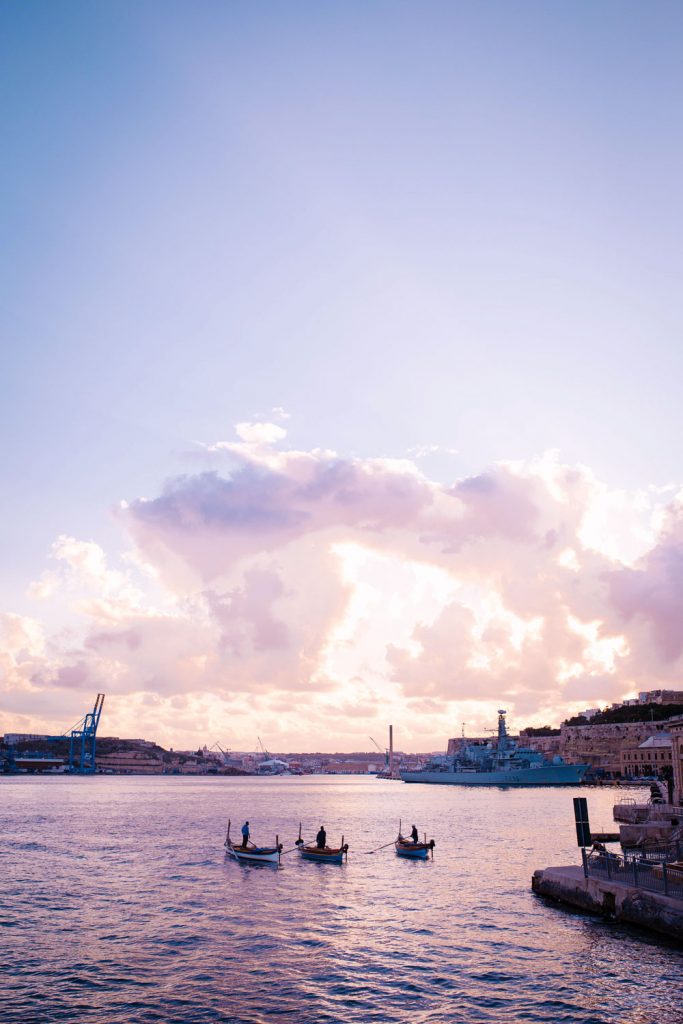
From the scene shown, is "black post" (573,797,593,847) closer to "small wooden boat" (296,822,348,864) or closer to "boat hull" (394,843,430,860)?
"small wooden boat" (296,822,348,864)

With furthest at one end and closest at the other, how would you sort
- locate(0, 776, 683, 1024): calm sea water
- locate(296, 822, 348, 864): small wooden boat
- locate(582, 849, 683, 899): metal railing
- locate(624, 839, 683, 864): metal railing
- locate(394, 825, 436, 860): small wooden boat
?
locate(394, 825, 436, 860): small wooden boat
locate(296, 822, 348, 864): small wooden boat
locate(624, 839, 683, 864): metal railing
locate(582, 849, 683, 899): metal railing
locate(0, 776, 683, 1024): calm sea water

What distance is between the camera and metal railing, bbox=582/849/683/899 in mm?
30109

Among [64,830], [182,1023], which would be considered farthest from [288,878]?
[64,830]

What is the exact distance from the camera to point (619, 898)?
32406 mm

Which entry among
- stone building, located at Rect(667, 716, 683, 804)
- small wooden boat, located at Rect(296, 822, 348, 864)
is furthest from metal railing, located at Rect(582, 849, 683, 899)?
stone building, located at Rect(667, 716, 683, 804)

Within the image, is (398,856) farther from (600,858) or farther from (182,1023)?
(182,1023)

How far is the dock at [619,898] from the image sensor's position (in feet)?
95.8

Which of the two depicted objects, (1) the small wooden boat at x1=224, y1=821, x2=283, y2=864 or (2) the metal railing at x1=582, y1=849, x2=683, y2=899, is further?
(1) the small wooden boat at x1=224, y1=821, x2=283, y2=864

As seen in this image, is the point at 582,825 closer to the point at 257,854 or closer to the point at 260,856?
the point at 260,856

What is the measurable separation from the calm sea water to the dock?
2.01 ft

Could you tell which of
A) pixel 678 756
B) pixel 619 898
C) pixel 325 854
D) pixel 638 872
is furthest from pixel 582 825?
pixel 678 756

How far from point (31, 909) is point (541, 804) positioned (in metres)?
97.6

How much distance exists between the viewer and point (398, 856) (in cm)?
6103

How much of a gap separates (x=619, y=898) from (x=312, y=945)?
12398 mm
